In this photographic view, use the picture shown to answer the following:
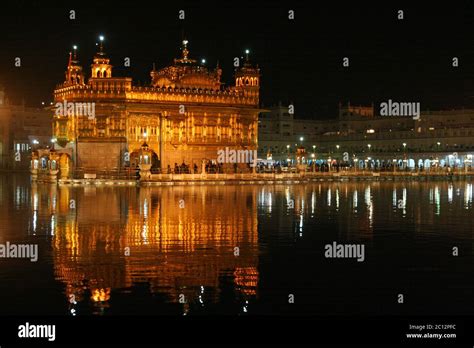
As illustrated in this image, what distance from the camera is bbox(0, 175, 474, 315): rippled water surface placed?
1180cm

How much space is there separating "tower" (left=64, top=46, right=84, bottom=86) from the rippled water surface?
1456 inches

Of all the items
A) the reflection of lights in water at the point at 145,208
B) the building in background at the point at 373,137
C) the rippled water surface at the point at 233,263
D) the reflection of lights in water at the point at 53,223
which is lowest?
the rippled water surface at the point at 233,263

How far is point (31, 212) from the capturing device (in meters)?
26.5

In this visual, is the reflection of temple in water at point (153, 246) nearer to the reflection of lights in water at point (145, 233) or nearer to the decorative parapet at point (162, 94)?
the reflection of lights in water at point (145, 233)

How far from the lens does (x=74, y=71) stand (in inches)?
2491

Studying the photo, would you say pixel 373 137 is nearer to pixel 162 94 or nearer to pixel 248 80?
pixel 248 80

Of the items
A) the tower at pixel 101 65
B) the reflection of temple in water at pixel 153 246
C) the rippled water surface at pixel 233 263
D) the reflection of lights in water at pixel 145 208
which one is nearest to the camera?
the rippled water surface at pixel 233 263

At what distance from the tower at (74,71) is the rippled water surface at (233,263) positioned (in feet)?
121

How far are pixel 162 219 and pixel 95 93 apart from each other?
3697 cm

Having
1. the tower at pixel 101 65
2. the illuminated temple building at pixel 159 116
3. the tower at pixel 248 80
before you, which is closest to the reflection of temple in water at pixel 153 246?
the illuminated temple building at pixel 159 116

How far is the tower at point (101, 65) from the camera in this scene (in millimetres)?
60469

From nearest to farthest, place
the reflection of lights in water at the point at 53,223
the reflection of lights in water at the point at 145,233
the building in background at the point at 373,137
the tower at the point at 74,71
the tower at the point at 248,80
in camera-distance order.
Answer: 1. the reflection of lights in water at the point at 145,233
2. the reflection of lights in water at the point at 53,223
3. the tower at the point at 74,71
4. the tower at the point at 248,80
5. the building in background at the point at 373,137

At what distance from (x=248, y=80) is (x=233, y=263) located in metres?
54.5

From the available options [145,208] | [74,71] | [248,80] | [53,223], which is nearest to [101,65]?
[74,71]
